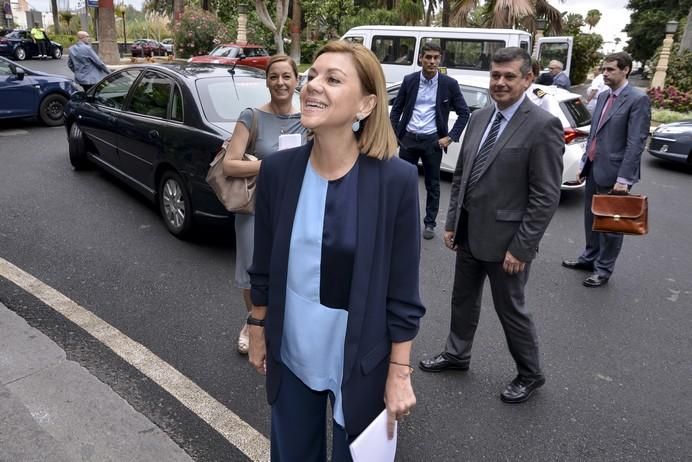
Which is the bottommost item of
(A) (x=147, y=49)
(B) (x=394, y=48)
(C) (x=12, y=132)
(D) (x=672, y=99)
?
(C) (x=12, y=132)

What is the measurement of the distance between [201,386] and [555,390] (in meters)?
2.05

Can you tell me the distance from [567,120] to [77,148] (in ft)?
→ 20.9

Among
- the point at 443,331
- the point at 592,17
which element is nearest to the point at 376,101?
the point at 443,331

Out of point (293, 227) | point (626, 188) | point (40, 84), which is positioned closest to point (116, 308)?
point (293, 227)

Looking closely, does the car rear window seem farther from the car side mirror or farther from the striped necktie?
the car side mirror

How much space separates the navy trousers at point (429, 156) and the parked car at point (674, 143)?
5907 mm

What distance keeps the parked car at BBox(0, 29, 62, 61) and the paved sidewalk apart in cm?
3107

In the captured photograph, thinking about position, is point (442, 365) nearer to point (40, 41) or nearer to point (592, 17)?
point (40, 41)

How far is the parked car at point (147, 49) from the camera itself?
130ft

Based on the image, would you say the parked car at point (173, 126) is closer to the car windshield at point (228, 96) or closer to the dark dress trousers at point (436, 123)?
the car windshield at point (228, 96)

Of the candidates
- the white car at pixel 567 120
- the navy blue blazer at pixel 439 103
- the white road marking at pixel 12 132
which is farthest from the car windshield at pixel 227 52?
the navy blue blazer at pixel 439 103

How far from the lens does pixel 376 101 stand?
1662 millimetres

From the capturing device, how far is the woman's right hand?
1924 millimetres

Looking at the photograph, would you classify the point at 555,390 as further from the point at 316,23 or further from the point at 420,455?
the point at 316,23
